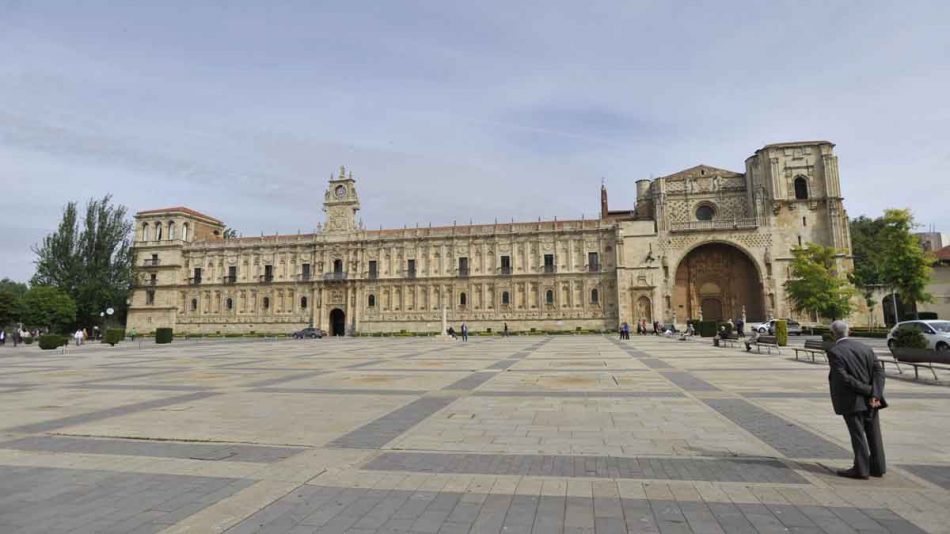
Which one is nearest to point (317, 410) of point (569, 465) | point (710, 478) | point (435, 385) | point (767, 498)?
point (435, 385)

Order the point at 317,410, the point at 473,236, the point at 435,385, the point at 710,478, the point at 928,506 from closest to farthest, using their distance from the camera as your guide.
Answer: the point at 928,506
the point at 710,478
the point at 317,410
the point at 435,385
the point at 473,236

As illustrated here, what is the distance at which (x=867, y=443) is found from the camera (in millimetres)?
5055

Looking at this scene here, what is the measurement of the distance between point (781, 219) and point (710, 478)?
51791 millimetres

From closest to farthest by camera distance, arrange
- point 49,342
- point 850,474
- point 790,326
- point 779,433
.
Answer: point 850,474 → point 779,433 → point 49,342 → point 790,326

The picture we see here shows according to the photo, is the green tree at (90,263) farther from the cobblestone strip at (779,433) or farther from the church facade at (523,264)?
the cobblestone strip at (779,433)

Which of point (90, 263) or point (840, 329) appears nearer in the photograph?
point (840, 329)

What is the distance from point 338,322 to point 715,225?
4110 cm

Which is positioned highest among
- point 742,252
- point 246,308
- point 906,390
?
point 742,252

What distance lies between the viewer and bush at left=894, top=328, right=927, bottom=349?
43.2 feet

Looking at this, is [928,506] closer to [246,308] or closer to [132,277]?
[246,308]

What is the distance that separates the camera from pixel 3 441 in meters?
7.05

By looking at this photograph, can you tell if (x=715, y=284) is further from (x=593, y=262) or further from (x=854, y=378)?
(x=854, y=378)

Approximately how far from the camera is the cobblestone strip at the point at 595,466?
507cm

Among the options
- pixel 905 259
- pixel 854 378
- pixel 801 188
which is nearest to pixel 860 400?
pixel 854 378
